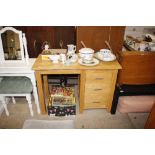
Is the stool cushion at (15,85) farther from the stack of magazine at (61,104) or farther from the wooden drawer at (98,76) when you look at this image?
the wooden drawer at (98,76)

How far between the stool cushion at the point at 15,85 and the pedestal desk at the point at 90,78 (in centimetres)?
16

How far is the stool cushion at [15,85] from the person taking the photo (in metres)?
1.91

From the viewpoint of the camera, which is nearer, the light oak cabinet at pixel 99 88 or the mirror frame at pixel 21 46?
the mirror frame at pixel 21 46

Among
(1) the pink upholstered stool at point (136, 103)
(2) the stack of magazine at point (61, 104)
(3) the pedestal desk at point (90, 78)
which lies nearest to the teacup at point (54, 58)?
(3) the pedestal desk at point (90, 78)

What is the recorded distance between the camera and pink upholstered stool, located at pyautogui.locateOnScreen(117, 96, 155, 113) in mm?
2084

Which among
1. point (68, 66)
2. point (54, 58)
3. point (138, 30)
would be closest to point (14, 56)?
point (54, 58)

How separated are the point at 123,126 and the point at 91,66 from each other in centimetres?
91

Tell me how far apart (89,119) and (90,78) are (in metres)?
0.62

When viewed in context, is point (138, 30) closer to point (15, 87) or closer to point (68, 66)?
point (68, 66)

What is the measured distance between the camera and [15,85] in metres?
1.97

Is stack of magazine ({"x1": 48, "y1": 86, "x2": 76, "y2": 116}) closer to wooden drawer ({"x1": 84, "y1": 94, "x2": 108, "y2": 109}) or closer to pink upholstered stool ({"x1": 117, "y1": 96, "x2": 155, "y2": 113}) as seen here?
wooden drawer ({"x1": 84, "y1": 94, "x2": 108, "y2": 109})

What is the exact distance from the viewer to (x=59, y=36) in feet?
9.38
